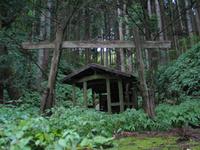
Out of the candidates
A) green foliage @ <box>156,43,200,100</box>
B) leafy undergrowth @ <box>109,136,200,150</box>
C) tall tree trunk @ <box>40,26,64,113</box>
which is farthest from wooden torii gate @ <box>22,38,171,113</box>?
green foliage @ <box>156,43,200,100</box>

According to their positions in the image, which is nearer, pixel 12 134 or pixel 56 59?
pixel 12 134

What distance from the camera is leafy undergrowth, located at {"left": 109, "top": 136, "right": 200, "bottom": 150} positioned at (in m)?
5.18

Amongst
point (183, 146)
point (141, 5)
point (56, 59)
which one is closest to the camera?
point (183, 146)

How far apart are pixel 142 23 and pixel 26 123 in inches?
353

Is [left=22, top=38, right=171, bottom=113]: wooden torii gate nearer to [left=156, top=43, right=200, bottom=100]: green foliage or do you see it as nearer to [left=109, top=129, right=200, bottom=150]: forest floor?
[left=109, top=129, right=200, bottom=150]: forest floor

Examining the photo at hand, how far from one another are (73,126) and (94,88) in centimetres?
1192

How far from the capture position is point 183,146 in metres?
5.14

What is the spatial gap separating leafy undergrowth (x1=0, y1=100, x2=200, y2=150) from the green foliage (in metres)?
5.03

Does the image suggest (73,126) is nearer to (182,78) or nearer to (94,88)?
(182,78)

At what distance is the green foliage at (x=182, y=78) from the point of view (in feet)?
45.9

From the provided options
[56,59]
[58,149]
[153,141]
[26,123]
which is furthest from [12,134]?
[56,59]

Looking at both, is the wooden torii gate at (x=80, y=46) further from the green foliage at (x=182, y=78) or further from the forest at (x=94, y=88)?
the green foliage at (x=182, y=78)

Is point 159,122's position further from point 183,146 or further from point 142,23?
point 142,23

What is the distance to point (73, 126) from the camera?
5.00 meters
